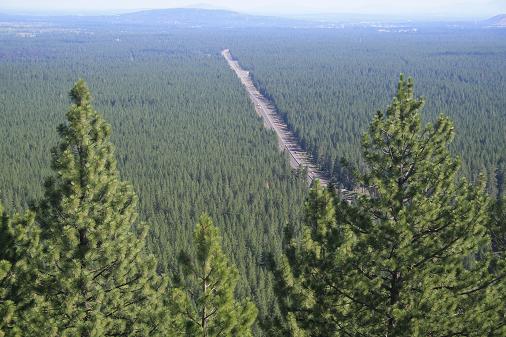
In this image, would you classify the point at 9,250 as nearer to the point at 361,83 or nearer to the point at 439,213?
the point at 439,213

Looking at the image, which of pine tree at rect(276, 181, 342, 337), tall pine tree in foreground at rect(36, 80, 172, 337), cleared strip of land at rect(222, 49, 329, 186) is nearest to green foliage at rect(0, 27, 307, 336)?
pine tree at rect(276, 181, 342, 337)

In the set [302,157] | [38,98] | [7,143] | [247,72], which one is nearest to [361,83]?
[247,72]

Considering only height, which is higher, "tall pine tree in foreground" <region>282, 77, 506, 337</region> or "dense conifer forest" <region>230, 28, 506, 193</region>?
"tall pine tree in foreground" <region>282, 77, 506, 337</region>

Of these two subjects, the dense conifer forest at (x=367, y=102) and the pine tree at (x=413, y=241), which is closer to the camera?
the pine tree at (x=413, y=241)

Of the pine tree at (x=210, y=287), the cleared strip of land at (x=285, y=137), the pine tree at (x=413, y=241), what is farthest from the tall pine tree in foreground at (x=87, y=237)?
the cleared strip of land at (x=285, y=137)

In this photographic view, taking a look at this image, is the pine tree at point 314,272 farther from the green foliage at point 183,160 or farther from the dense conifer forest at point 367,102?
the dense conifer forest at point 367,102

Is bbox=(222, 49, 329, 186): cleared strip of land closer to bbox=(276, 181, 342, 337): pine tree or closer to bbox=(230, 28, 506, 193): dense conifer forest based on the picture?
bbox=(230, 28, 506, 193): dense conifer forest

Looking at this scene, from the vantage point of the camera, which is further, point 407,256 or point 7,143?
point 7,143
